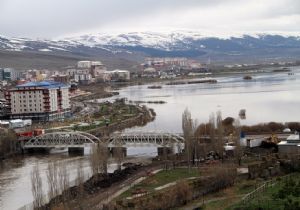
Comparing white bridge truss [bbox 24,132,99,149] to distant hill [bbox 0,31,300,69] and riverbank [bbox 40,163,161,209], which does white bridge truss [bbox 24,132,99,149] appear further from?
distant hill [bbox 0,31,300,69]

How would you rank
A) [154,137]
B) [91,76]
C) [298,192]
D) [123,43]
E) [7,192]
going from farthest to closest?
[123,43]
[91,76]
[154,137]
[7,192]
[298,192]

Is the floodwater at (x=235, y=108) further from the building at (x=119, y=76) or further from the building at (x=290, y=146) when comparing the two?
the building at (x=119, y=76)

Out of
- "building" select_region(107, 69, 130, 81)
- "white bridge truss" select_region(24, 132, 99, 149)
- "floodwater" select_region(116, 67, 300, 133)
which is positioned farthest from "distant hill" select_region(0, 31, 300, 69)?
"white bridge truss" select_region(24, 132, 99, 149)

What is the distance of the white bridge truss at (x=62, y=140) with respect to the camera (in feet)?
42.6

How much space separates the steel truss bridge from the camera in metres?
12.0

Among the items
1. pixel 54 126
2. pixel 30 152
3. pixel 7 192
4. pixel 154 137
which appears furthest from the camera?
pixel 54 126

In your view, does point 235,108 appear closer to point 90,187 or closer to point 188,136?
point 188,136

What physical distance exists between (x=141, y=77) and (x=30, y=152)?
35193mm

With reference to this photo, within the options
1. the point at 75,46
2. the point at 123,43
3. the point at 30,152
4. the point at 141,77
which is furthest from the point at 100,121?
the point at 123,43

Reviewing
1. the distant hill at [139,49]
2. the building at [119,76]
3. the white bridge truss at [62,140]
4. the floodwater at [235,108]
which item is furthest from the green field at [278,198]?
the distant hill at [139,49]

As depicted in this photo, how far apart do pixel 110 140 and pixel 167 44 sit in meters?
98.8

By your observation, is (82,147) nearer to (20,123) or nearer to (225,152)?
(225,152)

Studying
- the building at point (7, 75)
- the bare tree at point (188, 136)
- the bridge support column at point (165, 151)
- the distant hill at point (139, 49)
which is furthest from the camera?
the distant hill at point (139, 49)

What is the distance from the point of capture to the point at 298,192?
666 cm
